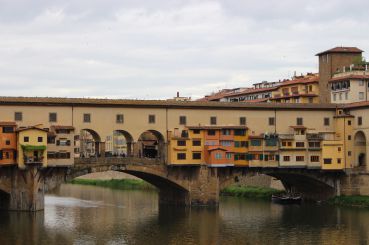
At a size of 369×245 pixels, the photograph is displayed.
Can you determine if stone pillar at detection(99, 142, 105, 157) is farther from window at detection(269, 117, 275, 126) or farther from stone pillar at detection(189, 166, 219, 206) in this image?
window at detection(269, 117, 275, 126)

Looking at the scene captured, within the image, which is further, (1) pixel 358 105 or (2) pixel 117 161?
(1) pixel 358 105

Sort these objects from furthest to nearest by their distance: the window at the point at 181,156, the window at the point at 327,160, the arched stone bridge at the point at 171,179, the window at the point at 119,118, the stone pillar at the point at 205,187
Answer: the window at the point at 327,160 < the stone pillar at the point at 205,187 < the window at the point at 181,156 < the window at the point at 119,118 < the arched stone bridge at the point at 171,179

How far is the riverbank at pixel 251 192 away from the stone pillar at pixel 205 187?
15279 mm

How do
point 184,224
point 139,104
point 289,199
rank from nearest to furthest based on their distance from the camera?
point 184,224 < point 139,104 < point 289,199

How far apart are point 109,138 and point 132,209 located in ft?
218

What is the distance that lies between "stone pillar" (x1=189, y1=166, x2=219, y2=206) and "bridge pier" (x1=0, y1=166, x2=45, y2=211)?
1421 cm

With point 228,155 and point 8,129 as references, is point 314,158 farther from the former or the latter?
point 8,129

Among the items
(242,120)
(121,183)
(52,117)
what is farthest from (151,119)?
(121,183)

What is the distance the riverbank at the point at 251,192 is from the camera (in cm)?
8875

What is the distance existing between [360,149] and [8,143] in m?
33.6

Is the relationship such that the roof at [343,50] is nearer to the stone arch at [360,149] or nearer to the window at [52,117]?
the stone arch at [360,149]

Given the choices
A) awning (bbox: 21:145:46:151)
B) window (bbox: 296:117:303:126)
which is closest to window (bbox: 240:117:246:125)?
window (bbox: 296:117:303:126)

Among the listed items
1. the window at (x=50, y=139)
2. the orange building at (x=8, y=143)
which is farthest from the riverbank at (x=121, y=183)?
the orange building at (x=8, y=143)

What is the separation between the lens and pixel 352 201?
2997 inches
